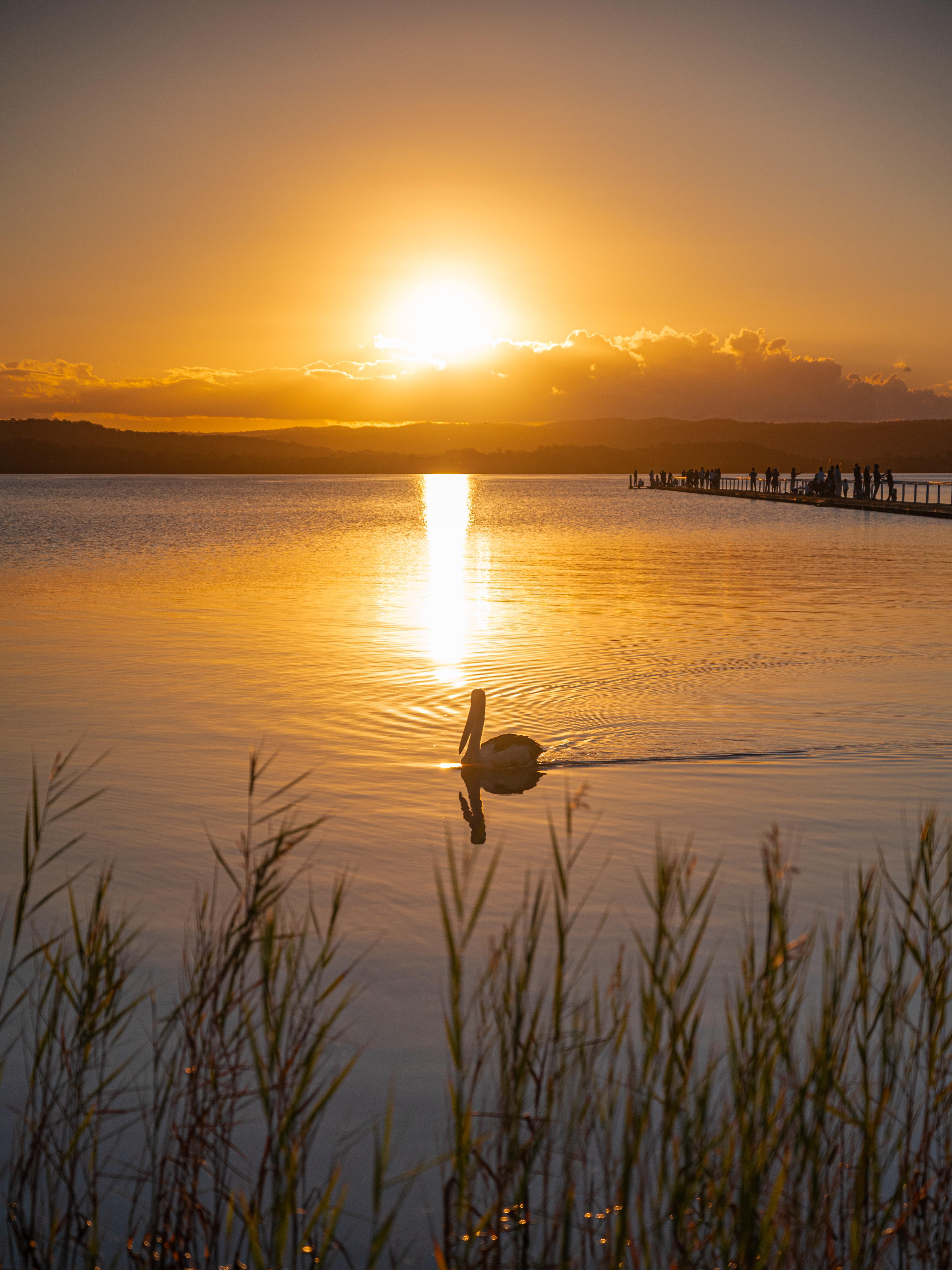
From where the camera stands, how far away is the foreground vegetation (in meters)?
3.77

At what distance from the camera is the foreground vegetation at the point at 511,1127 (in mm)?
3771

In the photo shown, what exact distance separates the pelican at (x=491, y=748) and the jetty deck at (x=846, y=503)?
46.6 m

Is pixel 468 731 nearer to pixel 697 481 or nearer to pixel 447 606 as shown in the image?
pixel 447 606

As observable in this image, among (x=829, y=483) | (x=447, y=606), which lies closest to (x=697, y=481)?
(x=829, y=483)

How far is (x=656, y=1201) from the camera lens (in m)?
4.20

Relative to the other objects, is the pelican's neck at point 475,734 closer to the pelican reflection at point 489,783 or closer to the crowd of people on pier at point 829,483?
the pelican reflection at point 489,783

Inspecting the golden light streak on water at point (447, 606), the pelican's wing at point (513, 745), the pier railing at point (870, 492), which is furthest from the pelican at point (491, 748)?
the pier railing at point (870, 492)

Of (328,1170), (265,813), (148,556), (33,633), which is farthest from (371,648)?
(148,556)

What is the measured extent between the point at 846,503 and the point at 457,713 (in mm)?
62261

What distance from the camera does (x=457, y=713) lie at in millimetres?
13992

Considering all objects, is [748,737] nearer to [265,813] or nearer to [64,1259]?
[265,813]

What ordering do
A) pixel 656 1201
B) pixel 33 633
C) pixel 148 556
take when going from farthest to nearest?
pixel 148 556
pixel 33 633
pixel 656 1201

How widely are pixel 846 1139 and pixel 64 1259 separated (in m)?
3.25

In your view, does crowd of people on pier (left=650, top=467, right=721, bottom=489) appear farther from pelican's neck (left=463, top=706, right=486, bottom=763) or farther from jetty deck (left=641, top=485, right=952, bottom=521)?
pelican's neck (left=463, top=706, right=486, bottom=763)
